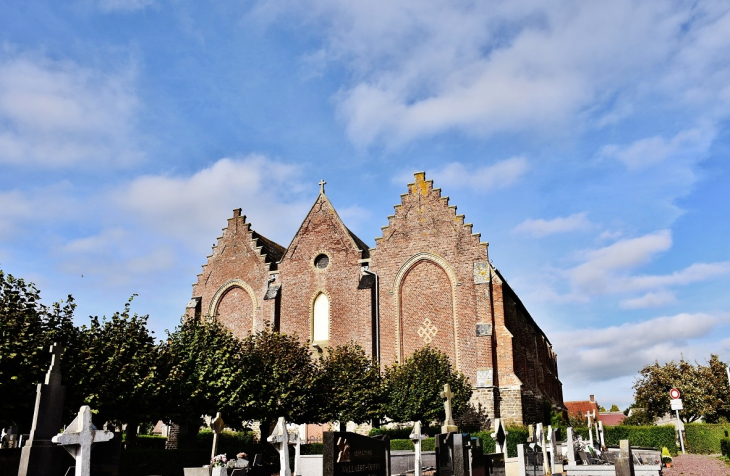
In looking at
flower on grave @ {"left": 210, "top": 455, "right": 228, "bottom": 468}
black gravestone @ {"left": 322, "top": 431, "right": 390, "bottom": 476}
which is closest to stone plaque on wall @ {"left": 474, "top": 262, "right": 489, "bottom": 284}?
flower on grave @ {"left": 210, "top": 455, "right": 228, "bottom": 468}

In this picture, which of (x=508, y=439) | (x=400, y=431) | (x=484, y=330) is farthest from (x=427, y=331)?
(x=508, y=439)

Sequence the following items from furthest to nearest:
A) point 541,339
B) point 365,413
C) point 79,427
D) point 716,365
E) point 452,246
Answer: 1. point 541,339
2. point 716,365
3. point 452,246
4. point 365,413
5. point 79,427

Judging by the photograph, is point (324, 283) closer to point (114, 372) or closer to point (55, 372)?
point (114, 372)

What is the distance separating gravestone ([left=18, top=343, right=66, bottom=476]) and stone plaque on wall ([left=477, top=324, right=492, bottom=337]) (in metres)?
22.9

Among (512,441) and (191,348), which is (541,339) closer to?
(512,441)

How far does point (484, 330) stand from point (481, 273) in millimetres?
3182

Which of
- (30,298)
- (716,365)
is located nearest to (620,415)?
(716,365)

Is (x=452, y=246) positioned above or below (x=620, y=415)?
above

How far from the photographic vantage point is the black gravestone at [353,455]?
36.2ft

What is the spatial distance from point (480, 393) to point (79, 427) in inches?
930

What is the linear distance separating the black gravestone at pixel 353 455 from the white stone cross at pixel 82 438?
13.2 ft

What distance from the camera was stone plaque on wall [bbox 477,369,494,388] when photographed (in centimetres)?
3093

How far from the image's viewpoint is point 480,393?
31.1 meters

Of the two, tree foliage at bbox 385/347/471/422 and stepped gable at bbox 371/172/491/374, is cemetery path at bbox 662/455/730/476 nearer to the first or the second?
tree foliage at bbox 385/347/471/422
